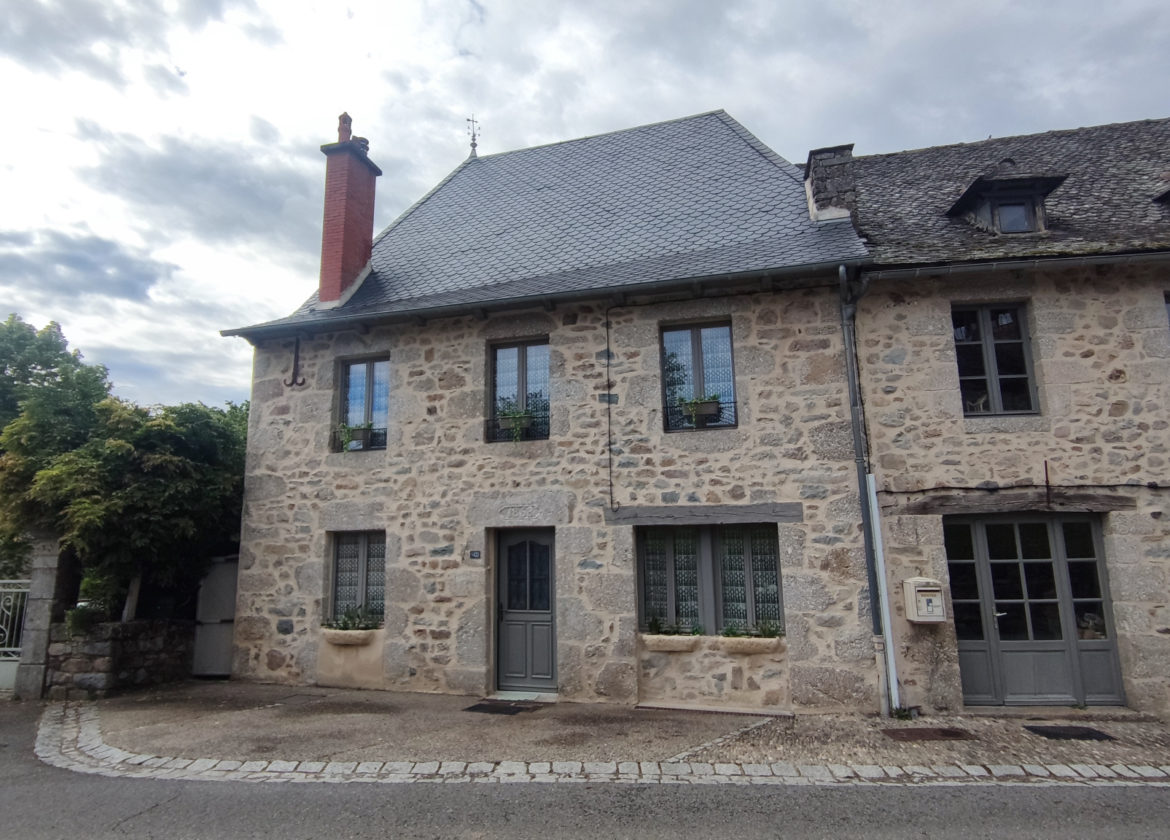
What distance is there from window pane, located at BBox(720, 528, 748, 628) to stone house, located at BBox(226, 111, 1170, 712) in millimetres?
28

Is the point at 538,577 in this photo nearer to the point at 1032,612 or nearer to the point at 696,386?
the point at 696,386

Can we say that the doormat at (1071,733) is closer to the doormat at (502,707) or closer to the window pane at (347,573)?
the doormat at (502,707)

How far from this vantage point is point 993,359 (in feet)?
22.6

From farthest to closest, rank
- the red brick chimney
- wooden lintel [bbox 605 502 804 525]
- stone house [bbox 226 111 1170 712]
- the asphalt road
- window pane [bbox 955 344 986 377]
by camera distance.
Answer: the red brick chimney → window pane [bbox 955 344 986 377] → wooden lintel [bbox 605 502 804 525] → stone house [bbox 226 111 1170 712] → the asphalt road

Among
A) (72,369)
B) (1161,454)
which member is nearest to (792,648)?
(1161,454)

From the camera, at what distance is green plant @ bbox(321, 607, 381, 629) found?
7.86 metres

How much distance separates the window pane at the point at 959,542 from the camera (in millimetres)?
6660

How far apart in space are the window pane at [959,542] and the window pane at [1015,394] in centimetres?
125

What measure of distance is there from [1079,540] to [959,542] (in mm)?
1075

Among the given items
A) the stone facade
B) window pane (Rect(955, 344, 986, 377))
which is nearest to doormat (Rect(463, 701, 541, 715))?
the stone facade

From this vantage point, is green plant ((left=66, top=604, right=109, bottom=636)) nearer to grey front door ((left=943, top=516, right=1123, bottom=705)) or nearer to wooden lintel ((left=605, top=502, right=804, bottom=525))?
wooden lintel ((left=605, top=502, right=804, bottom=525))

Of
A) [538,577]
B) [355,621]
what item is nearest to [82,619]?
[355,621]

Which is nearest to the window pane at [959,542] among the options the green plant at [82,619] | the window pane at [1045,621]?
the window pane at [1045,621]

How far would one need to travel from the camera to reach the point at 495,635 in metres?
7.57
